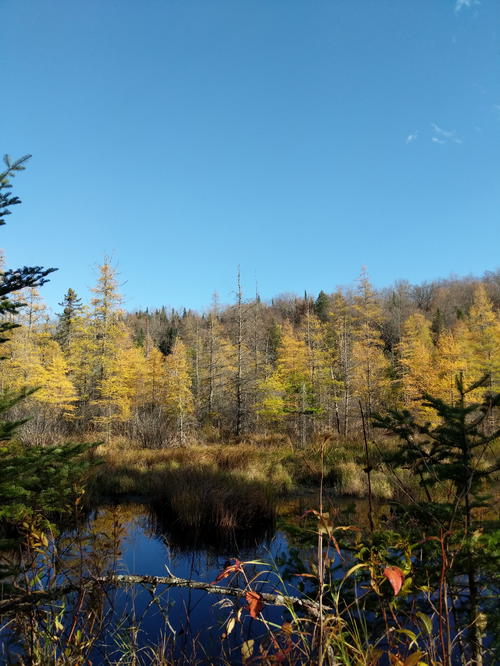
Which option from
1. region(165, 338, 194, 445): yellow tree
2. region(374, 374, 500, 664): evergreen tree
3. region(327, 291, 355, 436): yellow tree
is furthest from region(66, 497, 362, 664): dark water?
region(327, 291, 355, 436): yellow tree

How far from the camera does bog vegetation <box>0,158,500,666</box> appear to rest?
169 cm

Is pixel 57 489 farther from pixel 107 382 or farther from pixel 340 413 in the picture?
pixel 340 413

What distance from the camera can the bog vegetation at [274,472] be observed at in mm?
1686

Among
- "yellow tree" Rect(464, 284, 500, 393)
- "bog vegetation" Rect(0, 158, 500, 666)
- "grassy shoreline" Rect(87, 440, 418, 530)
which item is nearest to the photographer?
"bog vegetation" Rect(0, 158, 500, 666)

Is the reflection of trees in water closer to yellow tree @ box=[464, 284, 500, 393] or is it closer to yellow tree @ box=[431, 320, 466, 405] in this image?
yellow tree @ box=[431, 320, 466, 405]

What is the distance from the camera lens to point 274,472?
11.0 metres

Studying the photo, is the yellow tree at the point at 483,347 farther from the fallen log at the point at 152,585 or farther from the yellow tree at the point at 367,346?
the fallen log at the point at 152,585

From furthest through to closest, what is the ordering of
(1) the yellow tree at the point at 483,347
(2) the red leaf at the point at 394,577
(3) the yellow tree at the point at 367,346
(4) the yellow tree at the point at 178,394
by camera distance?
(1) the yellow tree at the point at 483,347 < (3) the yellow tree at the point at 367,346 < (4) the yellow tree at the point at 178,394 < (2) the red leaf at the point at 394,577

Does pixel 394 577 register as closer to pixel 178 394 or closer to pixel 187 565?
pixel 187 565

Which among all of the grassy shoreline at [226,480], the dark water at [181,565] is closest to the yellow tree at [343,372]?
the grassy shoreline at [226,480]

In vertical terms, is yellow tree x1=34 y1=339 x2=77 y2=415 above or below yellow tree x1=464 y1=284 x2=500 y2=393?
below

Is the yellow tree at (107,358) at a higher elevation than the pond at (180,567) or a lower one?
higher

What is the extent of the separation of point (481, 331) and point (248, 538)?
2725 centimetres

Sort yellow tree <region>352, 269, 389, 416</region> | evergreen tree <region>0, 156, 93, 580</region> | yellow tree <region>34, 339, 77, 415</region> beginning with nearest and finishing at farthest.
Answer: evergreen tree <region>0, 156, 93, 580</region> → yellow tree <region>34, 339, 77, 415</region> → yellow tree <region>352, 269, 389, 416</region>
